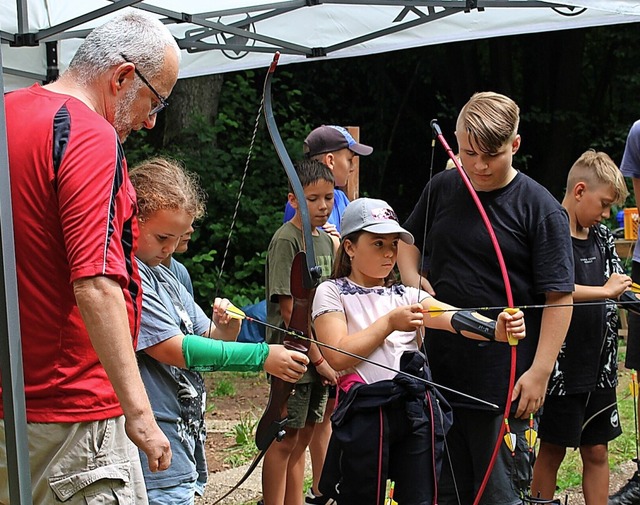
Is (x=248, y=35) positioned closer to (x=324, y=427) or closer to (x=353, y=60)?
(x=324, y=427)

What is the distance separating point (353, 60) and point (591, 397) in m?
9.49

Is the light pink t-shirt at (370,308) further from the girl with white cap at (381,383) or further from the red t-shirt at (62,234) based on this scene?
the red t-shirt at (62,234)

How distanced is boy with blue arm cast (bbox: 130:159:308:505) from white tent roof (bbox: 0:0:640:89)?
2.06 meters

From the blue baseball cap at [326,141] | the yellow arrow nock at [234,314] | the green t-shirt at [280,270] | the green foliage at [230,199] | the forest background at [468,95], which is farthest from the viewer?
the forest background at [468,95]

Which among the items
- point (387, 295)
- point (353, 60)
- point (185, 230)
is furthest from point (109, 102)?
point (353, 60)

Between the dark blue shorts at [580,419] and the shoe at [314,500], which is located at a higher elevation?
the dark blue shorts at [580,419]

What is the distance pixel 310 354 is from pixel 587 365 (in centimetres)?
104

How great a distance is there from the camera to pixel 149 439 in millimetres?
1896

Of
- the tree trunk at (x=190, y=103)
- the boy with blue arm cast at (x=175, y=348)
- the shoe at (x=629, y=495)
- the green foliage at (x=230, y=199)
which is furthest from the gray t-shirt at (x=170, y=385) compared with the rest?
the tree trunk at (x=190, y=103)

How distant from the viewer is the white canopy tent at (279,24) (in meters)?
4.19

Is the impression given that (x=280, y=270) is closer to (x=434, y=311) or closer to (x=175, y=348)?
(x=434, y=311)

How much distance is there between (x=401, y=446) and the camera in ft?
9.34

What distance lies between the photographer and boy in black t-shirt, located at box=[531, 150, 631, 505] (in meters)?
3.54

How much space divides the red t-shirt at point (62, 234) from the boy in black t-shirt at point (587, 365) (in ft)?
6.71
